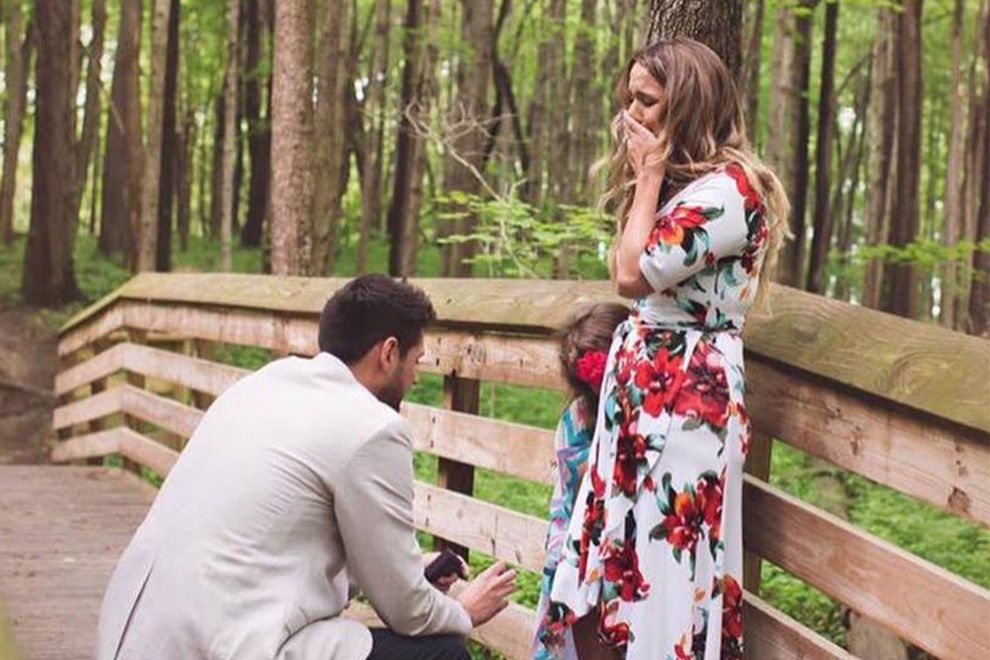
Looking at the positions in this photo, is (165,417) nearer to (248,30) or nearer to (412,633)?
(412,633)

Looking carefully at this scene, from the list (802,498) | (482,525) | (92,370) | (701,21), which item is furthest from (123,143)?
(701,21)

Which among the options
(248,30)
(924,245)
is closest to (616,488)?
(924,245)

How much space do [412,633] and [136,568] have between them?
598 millimetres

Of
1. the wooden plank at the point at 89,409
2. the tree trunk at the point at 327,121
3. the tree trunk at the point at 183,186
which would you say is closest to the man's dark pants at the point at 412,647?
the wooden plank at the point at 89,409

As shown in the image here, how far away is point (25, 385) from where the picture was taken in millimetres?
16125

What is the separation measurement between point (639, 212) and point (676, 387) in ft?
1.26

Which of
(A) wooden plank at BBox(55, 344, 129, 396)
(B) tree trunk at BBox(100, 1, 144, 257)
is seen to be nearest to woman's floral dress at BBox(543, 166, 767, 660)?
(A) wooden plank at BBox(55, 344, 129, 396)

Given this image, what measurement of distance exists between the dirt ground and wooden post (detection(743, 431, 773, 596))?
12005mm

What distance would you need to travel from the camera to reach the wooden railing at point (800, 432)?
8.75 feet

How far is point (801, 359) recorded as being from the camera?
3201 mm

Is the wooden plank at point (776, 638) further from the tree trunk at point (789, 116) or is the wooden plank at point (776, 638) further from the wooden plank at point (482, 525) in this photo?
the tree trunk at point (789, 116)

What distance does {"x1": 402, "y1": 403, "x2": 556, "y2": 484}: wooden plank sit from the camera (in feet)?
14.6

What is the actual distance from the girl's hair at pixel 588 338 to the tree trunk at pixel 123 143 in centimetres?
1514

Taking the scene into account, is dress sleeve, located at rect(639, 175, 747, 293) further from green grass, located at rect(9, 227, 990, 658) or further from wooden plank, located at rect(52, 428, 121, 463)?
wooden plank, located at rect(52, 428, 121, 463)
